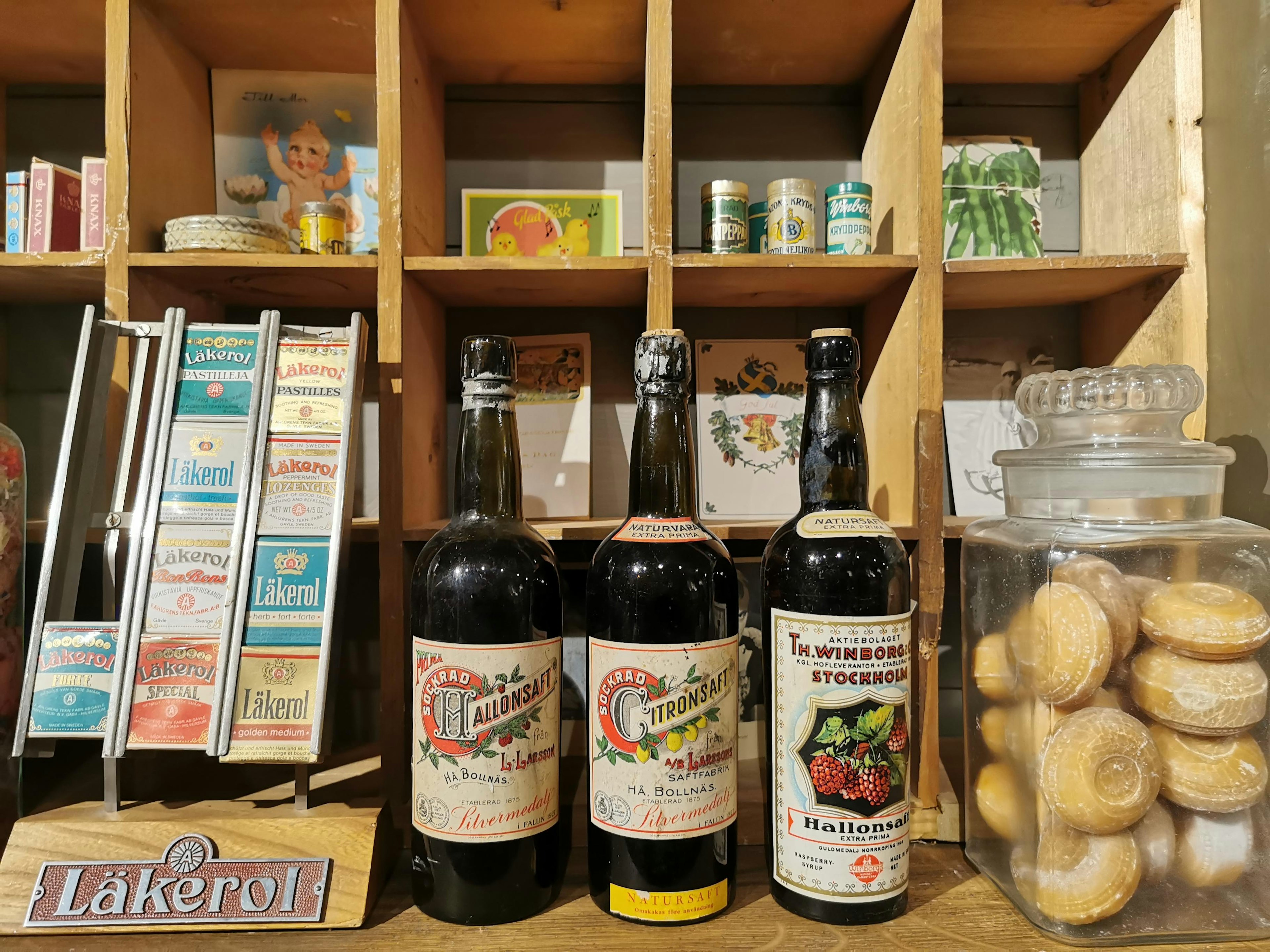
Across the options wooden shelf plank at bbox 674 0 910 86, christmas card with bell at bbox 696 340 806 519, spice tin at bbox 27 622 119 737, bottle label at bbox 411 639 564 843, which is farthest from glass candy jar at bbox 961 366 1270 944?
spice tin at bbox 27 622 119 737

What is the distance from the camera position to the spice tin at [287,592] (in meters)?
0.97

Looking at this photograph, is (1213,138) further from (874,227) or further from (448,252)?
(448,252)

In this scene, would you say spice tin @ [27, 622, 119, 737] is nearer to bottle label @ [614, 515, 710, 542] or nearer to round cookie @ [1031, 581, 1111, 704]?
bottle label @ [614, 515, 710, 542]

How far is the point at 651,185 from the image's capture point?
109 centimetres

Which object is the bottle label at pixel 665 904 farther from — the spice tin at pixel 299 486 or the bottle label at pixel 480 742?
the spice tin at pixel 299 486

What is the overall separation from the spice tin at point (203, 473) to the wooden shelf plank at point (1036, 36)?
1.27 m

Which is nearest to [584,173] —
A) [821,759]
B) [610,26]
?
[610,26]

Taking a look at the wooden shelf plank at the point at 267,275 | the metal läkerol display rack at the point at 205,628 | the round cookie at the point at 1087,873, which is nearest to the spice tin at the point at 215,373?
the metal läkerol display rack at the point at 205,628

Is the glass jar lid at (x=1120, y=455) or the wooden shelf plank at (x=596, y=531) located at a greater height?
the glass jar lid at (x=1120, y=455)

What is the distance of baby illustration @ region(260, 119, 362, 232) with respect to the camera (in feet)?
4.49

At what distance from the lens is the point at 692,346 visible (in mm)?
1396

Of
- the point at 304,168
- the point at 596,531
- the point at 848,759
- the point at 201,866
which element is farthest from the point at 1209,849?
the point at 304,168

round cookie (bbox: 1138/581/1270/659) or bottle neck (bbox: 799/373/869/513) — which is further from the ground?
bottle neck (bbox: 799/373/869/513)

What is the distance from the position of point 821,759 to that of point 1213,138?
1.10 meters
